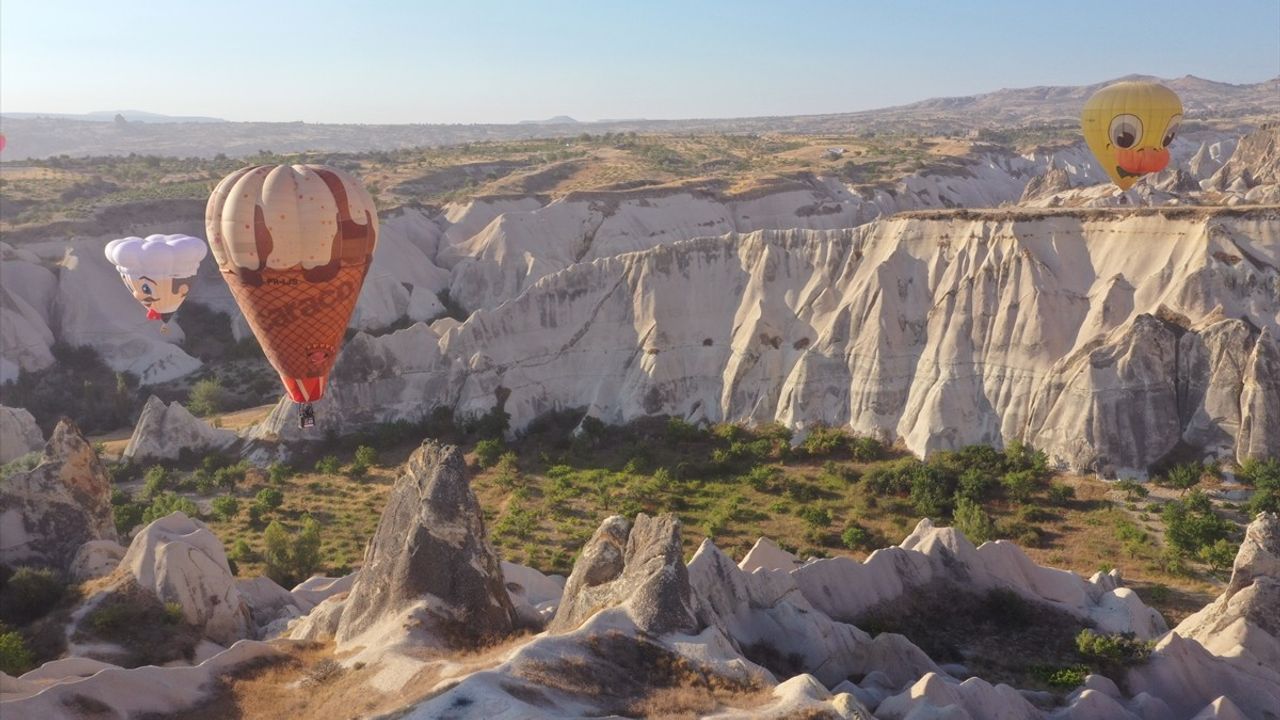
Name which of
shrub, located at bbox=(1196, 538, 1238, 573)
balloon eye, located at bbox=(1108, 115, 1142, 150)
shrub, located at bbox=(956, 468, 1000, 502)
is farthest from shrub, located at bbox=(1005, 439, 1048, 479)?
balloon eye, located at bbox=(1108, 115, 1142, 150)

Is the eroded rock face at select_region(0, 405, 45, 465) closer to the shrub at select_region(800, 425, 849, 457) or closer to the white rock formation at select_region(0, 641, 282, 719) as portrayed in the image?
the white rock formation at select_region(0, 641, 282, 719)

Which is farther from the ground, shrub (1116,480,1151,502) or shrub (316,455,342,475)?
shrub (1116,480,1151,502)

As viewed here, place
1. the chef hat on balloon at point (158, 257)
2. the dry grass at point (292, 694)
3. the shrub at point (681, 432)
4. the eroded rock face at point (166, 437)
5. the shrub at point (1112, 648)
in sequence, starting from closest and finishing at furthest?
the dry grass at point (292, 694), the shrub at point (1112, 648), the shrub at point (681, 432), the eroded rock face at point (166, 437), the chef hat on balloon at point (158, 257)

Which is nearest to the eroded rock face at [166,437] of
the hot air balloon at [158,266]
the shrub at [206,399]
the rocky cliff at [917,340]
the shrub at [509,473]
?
the rocky cliff at [917,340]

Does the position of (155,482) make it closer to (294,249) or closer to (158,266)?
(158,266)

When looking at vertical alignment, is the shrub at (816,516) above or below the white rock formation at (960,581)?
below

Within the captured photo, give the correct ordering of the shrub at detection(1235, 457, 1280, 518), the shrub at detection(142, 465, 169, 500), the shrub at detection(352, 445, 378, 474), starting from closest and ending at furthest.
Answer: the shrub at detection(1235, 457, 1280, 518)
the shrub at detection(142, 465, 169, 500)
the shrub at detection(352, 445, 378, 474)

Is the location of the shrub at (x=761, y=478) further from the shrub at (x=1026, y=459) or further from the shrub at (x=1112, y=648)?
the shrub at (x=1112, y=648)

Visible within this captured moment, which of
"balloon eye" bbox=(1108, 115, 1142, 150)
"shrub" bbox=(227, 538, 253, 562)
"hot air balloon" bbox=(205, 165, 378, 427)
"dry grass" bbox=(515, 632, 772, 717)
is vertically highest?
"balloon eye" bbox=(1108, 115, 1142, 150)
